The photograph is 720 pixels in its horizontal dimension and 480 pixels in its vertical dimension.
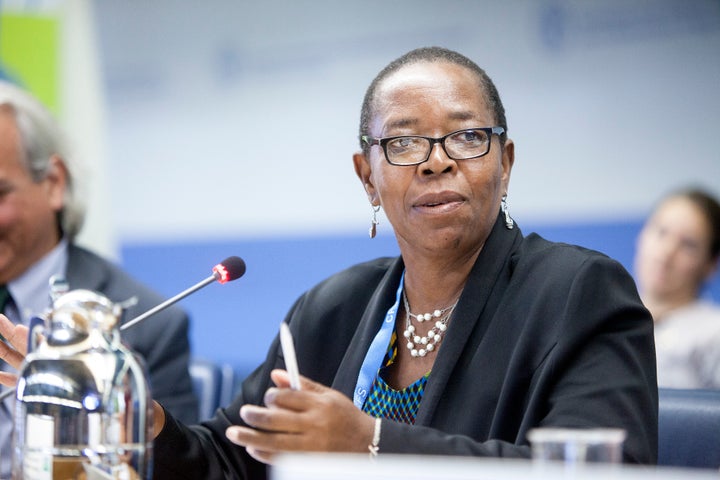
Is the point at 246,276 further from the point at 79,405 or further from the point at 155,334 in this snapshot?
the point at 79,405

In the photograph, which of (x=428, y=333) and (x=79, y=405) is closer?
(x=79, y=405)

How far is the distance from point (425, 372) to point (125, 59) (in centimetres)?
332

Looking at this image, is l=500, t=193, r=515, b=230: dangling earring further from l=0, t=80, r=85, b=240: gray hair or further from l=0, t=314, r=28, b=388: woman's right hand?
l=0, t=80, r=85, b=240: gray hair

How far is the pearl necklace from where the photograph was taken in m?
1.95

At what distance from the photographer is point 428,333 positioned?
197 cm

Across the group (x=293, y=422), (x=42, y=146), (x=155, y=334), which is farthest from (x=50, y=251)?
(x=293, y=422)

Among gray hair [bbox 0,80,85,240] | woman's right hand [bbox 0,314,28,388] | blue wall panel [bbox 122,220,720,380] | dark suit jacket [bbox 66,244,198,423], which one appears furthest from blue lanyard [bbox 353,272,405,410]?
blue wall panel [bbox 122,220,720,380]

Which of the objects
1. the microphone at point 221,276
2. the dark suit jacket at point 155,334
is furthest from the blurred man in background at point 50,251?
the microphone at point 221,276

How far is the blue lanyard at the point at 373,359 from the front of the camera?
1.94m

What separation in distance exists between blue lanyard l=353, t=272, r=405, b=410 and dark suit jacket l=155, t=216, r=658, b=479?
0.02 metres

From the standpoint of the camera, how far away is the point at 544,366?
166 centimetres

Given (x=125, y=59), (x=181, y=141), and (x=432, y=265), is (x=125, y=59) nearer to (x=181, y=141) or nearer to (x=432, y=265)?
(x=181, y=141)

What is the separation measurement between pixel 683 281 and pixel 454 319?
1.99m

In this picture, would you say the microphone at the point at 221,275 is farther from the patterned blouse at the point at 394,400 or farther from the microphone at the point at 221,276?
the patterned blouse at the point at 394,400
